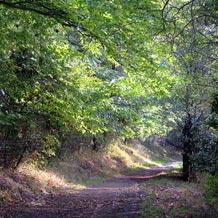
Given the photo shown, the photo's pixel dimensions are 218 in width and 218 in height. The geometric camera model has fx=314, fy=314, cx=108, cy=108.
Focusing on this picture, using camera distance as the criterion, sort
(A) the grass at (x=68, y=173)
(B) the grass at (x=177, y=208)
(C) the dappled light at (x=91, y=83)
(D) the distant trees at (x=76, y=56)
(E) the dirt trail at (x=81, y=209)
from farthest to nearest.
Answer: (A) the grass at (x=68, y=173), (E) the dirt trail at (x=81, y=209), (B) the grass at (x=177, y=208), (C) the dappled light at (x=91, y=83), (D) the distant trees at (x=76, y=56)

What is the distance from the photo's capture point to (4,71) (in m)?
8.88

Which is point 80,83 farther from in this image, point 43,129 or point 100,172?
point 100,172

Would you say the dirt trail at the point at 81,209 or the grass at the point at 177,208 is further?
the dirt trail at the point at 81,209

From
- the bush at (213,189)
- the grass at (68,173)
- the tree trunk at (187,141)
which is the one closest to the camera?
the bush at (213,189)

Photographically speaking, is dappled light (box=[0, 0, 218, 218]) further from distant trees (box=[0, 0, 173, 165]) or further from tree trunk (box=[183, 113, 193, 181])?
tree trunk (box=[183, 113, 193, 181])

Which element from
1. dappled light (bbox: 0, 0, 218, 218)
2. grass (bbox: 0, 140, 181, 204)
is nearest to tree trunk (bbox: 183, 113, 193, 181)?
dappled light (bbox: 0, 0, 218, 218)

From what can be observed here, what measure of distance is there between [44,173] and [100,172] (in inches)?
344

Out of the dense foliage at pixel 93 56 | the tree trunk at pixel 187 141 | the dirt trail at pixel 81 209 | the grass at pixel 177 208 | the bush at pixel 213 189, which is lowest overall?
the dirt trail at pixel 81 209

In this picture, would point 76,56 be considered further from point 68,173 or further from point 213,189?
point 68,173

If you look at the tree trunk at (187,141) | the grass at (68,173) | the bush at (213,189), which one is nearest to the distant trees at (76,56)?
the grass at (68,173)

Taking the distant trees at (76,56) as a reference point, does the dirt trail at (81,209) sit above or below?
below

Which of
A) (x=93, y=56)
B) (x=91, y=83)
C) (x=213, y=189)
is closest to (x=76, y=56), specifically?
(x=93, y=56)

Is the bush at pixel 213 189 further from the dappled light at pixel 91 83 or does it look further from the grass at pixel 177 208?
the grass at pixel 177 208

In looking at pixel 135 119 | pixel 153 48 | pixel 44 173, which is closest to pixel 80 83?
pixel 135 119
